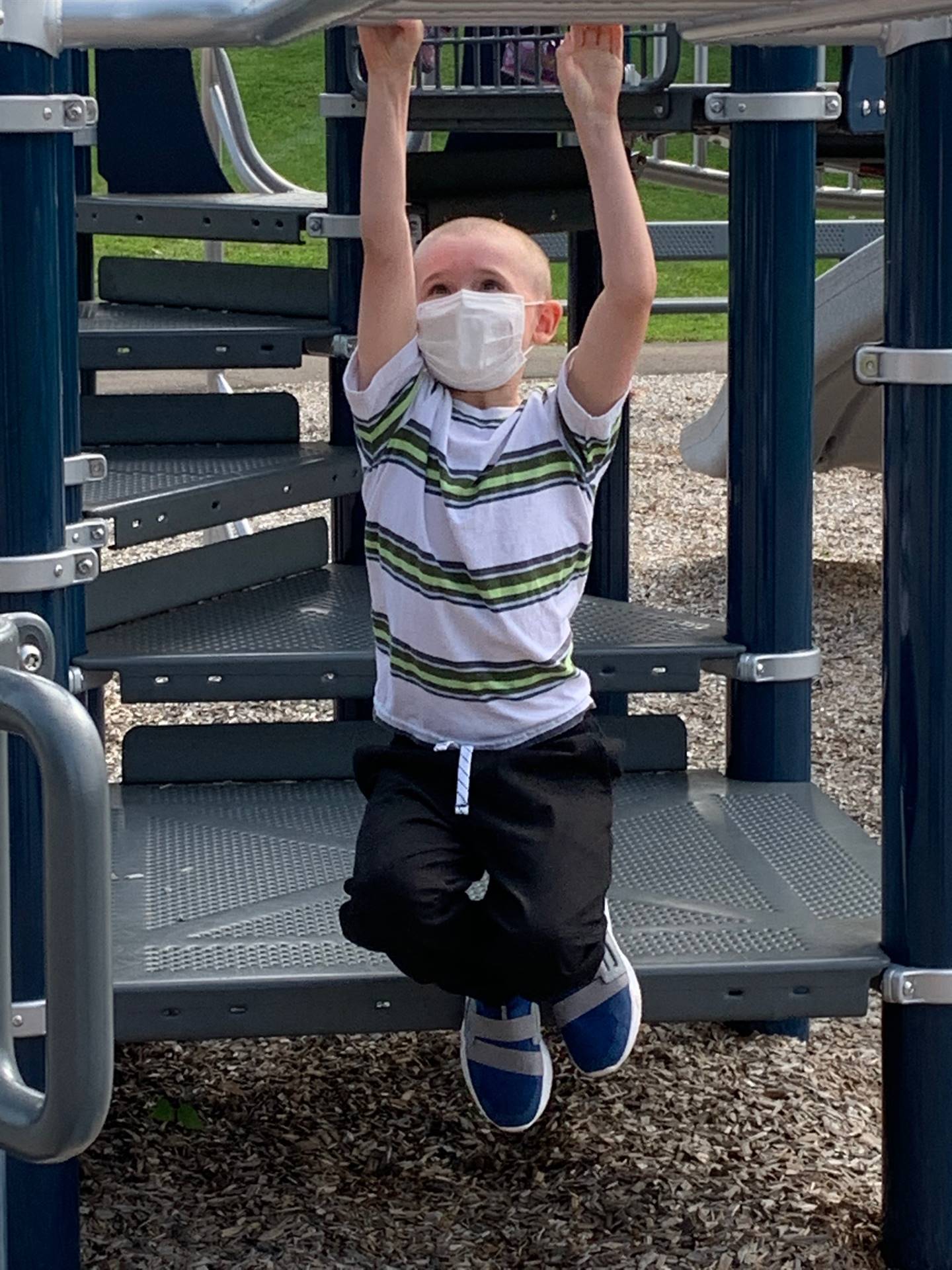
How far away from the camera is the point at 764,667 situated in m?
3.70

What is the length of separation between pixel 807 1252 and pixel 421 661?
3.33 ft

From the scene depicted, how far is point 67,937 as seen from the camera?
1359mm

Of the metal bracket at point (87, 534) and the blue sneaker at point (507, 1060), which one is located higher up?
the metal bracket at point (87, 534)

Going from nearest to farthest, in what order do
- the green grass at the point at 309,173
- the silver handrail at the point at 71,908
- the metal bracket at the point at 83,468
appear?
the silver handrail at the point at 71,908, the metal bracket at the point at 83,468, the green grass at the point at 309,173

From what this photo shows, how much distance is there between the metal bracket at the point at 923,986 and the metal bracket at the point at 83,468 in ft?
4.23

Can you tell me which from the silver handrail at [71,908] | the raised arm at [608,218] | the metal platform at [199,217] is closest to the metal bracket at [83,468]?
the raised arm at [608,218]

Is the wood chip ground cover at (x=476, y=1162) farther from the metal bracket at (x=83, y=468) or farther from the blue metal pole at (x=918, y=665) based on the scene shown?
the metal bracket at (x=83, y=468)

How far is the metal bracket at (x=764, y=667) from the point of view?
12.1 feet

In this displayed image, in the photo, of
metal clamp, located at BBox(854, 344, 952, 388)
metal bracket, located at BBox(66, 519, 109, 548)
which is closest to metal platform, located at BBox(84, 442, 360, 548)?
metal bracket, located at BBox(66, 519, 109, 548)

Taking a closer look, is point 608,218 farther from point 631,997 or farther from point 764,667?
point 764,667

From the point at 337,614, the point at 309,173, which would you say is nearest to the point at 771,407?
the point at 337,614

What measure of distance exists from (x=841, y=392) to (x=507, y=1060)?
4.82 meters

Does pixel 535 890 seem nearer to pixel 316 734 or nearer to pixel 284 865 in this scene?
pixel 284 865

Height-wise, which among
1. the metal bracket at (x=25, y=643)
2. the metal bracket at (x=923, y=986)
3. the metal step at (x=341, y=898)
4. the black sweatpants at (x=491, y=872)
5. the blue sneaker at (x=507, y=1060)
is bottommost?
the blue sneaker at (x=507, y=1060)
